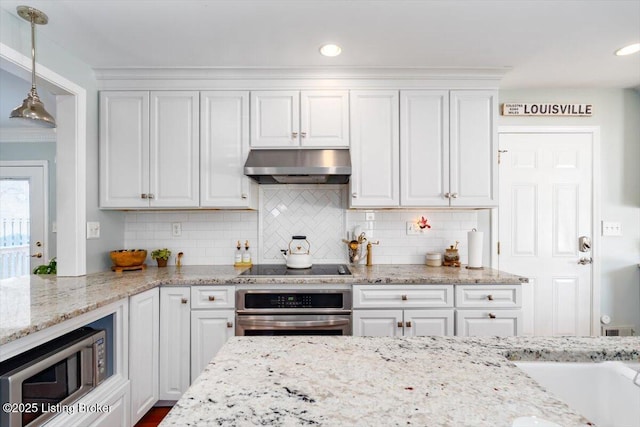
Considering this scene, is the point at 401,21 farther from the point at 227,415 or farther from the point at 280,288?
the point at 227,415

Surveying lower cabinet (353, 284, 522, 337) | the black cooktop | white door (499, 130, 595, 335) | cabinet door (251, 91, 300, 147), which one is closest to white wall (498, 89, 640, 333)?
white door (499, 130, 595, 335)

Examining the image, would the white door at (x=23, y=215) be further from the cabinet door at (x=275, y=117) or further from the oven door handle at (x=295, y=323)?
the oven door handle at (x=295, y=323)

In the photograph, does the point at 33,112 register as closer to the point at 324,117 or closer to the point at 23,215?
the point at 324,117

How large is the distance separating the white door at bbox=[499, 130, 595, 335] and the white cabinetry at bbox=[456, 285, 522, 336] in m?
0.74

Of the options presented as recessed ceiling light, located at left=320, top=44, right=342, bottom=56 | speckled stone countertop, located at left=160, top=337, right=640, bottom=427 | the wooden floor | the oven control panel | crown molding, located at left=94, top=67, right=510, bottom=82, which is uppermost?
recessed ceiling light, located at left=320, top=44, right=342, bottom=56

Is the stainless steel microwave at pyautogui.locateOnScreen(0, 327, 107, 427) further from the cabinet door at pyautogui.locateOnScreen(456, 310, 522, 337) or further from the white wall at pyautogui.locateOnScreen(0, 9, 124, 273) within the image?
the cabinet door at pyautogui.locateOnScreen(456, 310, 522, 337)

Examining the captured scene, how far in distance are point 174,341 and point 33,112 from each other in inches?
61.7

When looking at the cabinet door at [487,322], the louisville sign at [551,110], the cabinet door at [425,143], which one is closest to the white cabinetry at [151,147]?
the cabinet door at [425,143]

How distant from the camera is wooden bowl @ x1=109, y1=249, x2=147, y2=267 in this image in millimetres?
2461

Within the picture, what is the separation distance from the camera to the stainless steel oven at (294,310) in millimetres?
2180

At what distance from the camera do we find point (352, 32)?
200 cm

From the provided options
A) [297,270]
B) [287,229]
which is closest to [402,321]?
[297,270]

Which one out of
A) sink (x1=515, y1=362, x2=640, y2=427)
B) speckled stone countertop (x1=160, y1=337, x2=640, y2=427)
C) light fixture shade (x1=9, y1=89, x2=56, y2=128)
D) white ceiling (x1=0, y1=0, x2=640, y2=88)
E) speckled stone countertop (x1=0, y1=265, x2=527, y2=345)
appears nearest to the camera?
speckled stone countertop (x1=160, y1=337, x2=640, y2=427)

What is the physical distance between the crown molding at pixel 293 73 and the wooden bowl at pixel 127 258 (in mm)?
1352
